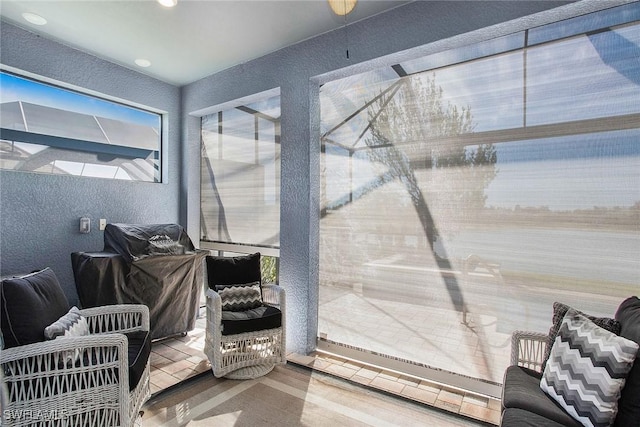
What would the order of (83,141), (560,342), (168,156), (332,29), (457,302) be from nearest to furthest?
(560,342)
(457,302)
(332,29)
(83,141)
(168,156)

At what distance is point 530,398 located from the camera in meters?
1.55

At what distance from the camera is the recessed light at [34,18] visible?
2.64 metres

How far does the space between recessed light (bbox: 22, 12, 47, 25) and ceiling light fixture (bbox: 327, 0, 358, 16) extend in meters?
2.39

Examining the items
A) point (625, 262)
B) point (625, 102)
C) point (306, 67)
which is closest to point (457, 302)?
point (625, 262)

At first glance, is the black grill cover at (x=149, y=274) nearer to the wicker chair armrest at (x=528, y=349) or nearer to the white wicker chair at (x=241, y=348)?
the white wicker chair at (x=241, y=348)

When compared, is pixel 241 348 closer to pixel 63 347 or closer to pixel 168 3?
pixel 63 347

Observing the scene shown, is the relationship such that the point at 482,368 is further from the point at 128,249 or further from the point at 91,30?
the point at 91,30

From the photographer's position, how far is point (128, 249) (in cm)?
304

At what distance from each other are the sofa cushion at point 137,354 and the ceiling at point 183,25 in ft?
7.88

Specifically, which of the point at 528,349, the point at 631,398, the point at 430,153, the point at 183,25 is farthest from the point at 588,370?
the point at 183,25

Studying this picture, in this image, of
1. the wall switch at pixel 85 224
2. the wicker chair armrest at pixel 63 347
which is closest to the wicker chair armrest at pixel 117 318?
the wicker chair armrest at pixel 63 347

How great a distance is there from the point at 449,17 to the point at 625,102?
1202mm

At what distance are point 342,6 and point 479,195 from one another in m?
1.63

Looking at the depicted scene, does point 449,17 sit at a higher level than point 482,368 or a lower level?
higher
